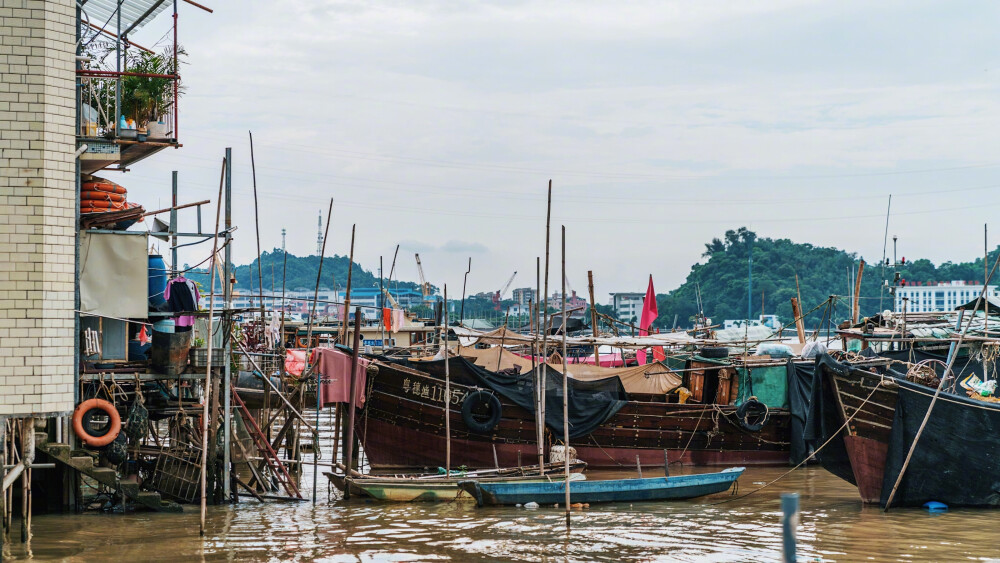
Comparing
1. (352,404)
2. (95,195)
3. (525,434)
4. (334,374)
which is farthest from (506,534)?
(95,195)

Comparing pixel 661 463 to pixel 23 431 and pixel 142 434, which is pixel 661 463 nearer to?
pixel 142 434

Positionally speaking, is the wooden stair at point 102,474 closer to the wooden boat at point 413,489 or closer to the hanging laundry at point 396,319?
the wooden boat at point 413,489

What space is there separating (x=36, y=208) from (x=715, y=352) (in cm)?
1622

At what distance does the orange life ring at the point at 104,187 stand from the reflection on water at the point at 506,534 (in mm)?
4852

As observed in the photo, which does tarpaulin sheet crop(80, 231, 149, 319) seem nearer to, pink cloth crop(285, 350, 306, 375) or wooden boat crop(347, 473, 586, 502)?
wooden boat crop(347, 473, 586, 502)

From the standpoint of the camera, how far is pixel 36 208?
40.5 feet

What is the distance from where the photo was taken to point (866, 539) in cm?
1348

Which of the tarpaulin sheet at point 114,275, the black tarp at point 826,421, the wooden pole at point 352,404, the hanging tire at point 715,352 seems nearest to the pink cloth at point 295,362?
the wooden pole at point 352,404

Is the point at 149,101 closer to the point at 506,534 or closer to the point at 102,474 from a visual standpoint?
the point at 102,474

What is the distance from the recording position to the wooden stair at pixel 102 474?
550 inches

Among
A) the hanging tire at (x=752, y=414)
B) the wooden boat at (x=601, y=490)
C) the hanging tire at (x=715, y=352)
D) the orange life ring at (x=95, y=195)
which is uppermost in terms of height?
the orange life ring at (x=95, y=195)

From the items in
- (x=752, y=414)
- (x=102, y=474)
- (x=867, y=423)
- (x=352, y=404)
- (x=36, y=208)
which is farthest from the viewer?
(x=752, y=414)

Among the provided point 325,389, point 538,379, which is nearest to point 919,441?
point 538,379

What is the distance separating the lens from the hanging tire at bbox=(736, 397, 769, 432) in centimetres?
2156
